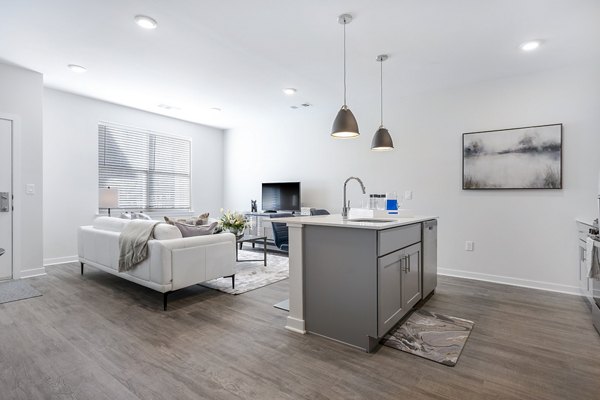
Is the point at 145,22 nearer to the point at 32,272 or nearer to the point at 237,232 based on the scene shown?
the point at 237,232

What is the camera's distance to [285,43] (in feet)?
10.3

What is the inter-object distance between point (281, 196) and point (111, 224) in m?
2.95

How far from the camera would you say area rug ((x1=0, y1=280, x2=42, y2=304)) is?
3180mm

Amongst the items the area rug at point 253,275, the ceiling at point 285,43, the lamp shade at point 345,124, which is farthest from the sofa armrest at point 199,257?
the ceiling at point 285,43

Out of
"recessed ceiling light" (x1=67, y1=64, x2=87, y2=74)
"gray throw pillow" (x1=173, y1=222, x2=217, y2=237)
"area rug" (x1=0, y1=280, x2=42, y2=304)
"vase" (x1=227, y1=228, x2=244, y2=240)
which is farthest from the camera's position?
"vase" (x1=227, y1=228, x2=244, y2=240)

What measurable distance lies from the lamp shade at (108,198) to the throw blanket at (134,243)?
187 centimetres

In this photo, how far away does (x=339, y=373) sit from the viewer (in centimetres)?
190

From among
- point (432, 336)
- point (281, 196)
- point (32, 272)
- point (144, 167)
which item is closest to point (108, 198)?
point (144, 167)

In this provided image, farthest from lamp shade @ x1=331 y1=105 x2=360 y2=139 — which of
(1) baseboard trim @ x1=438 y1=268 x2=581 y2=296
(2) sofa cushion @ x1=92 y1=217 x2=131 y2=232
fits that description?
(1) baseboard trim @ x1=438 y1=268 x2=581 y2=296

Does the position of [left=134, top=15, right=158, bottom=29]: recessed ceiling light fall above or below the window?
above

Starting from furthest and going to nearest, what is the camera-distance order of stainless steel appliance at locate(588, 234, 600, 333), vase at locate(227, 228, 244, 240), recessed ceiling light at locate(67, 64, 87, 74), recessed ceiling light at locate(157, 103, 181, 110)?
recessed ceiling light at locate(157, 103, 181, 110), vase at locate(227, 228, 244, 240), recessed ceiling light at locate(67, 64, 87, 74), stainless steel appliance at locate(588, 234, 600, 333)

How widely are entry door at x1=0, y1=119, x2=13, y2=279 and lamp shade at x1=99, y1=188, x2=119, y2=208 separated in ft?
3.68

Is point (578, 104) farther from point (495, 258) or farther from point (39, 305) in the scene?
point (39, 305)

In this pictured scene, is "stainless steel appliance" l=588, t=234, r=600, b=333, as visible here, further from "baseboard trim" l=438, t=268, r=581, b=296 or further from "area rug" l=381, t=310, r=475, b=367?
"baseboard trim" l=438, t=268, r=581, b=296
